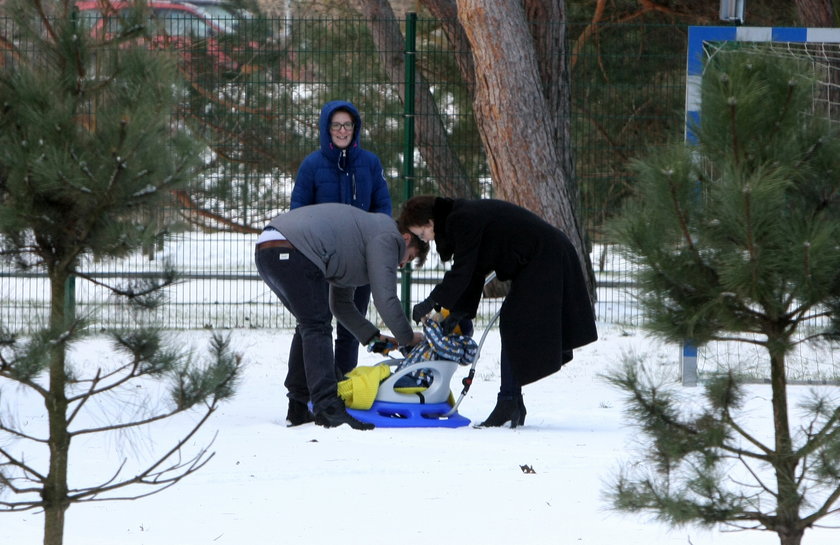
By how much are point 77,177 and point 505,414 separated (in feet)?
11.1

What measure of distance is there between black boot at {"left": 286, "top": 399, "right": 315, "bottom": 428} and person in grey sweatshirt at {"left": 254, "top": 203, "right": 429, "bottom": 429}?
0.70 ft

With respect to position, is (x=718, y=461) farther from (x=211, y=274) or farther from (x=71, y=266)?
(x=211, y=274)

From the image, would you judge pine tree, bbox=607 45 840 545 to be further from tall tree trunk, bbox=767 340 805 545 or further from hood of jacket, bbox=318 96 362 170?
hood of jacket, bbox=318 96 362 170

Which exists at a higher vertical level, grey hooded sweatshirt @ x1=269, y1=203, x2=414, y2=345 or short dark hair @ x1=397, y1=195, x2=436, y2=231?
short dark hair @ x1=397, y1=195, x2=436, y2=231

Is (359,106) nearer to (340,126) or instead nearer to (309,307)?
(340,126)

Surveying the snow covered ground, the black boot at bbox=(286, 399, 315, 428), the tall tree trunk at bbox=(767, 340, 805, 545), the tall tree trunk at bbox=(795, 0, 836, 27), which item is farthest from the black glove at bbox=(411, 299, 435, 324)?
the tall tree trunk at bbox=(795, 0, 836, 27)

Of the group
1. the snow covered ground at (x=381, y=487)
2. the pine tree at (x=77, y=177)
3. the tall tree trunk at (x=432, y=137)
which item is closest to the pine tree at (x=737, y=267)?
the snow covered ground at (x=381, y=487)

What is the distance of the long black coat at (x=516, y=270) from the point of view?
5.38 meters

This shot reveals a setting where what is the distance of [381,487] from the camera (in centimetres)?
452

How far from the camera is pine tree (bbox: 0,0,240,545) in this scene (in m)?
2.76

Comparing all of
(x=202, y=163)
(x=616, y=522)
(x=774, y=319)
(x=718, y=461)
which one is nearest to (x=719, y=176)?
(x=774, y=319)

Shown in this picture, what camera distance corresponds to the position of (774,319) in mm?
2875

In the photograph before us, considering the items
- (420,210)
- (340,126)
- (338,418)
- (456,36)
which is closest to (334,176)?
(340,126)

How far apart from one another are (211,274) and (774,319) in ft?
24.6
